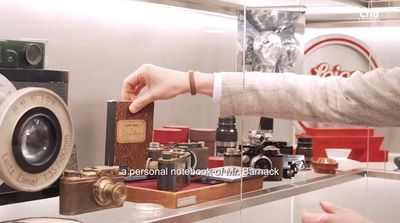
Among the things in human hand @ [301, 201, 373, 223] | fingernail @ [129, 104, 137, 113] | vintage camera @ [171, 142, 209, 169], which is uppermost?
fingernail @ [129, 104, 137, 113]

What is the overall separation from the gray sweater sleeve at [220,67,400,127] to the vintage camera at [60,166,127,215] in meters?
0.28

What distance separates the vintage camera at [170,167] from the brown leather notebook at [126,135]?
0.02 metres

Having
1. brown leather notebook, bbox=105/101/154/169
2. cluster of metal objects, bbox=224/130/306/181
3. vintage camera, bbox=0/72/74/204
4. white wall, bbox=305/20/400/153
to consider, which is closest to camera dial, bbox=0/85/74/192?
vintage camera, bbox=0/72/74/204

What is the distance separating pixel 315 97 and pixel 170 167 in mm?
301

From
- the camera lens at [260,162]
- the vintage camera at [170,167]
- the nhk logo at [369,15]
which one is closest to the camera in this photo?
the vintage camera at [170,167]

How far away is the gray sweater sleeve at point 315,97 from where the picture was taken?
0.91 metres

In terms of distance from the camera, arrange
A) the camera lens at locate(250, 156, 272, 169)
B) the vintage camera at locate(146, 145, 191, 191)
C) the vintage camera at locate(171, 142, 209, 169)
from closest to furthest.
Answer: the vintage camera at locate(146, 145, 191, 191) → the vintage camera at locate(171, 142, 209, 169) → the camera lens at locate(250, 156, 272, 169)

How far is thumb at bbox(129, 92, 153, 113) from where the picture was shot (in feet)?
2.65

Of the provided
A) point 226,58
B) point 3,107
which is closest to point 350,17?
point 226,58

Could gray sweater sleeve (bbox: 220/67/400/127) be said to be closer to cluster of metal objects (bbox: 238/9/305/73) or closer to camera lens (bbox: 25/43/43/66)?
cluster of metal objects (bbox: 238/9/305/73)

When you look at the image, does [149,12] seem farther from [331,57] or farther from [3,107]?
[331,57]

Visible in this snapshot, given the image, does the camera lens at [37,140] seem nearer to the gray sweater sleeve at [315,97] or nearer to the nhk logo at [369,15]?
the gray sweater sleeve at [315,97]

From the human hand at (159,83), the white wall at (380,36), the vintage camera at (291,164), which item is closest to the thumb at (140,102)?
the human hand at (159,83)

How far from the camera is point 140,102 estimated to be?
82 cm
